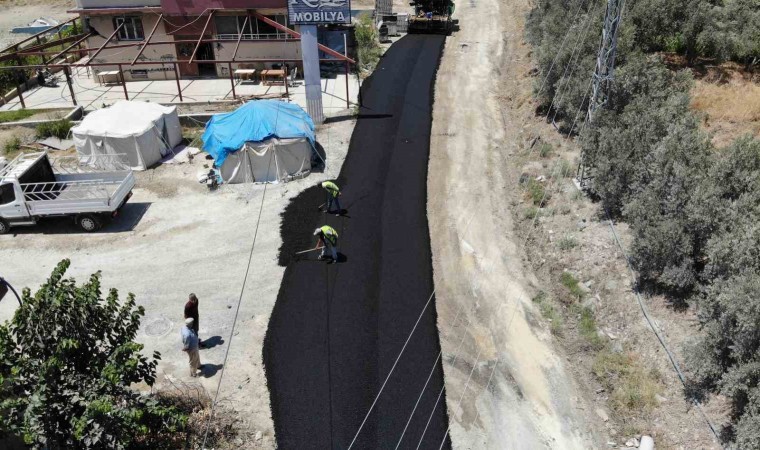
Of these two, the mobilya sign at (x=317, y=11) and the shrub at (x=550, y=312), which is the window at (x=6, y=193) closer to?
the mobilya sign at (x=317, y=11)

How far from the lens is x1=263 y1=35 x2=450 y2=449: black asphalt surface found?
40.2 feet

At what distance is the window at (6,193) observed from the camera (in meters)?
18.8

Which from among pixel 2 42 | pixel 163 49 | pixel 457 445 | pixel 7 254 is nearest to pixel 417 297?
pixel 457 445

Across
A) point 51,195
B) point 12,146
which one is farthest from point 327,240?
point 12,146

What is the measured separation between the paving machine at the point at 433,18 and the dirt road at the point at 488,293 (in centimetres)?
1059

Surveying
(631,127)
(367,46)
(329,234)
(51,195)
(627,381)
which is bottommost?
(627,381)

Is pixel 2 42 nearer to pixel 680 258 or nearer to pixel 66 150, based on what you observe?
pixel 66 150

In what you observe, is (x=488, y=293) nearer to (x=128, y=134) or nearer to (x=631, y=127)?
(x=631, y=127)

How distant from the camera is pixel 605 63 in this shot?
63.9ft

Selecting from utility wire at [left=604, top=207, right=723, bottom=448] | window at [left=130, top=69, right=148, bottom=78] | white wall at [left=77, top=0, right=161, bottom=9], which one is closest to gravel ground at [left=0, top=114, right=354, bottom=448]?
utility wire at [left=604, top=207, right=723, bottom=448]

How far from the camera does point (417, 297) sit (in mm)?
15875

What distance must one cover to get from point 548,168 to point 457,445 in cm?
1273

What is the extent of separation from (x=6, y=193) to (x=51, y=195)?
4.20ft

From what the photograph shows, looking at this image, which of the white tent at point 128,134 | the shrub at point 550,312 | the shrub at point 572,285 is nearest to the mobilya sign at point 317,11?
Answer: the white tent at point 128,134
